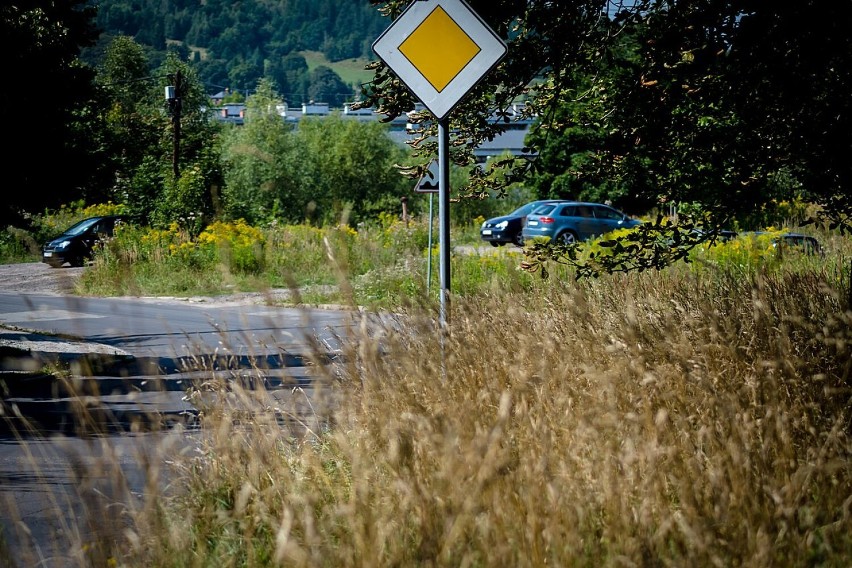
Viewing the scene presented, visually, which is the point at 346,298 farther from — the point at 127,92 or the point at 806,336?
the point at 127,92

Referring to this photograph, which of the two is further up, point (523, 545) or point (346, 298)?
point (346, 298)

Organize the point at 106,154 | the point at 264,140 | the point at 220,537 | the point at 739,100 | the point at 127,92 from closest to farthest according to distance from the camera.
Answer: the point at 220,537 → the point at 739,100 → the point at 106,154 → the point at 264,140 → the point at 127,92

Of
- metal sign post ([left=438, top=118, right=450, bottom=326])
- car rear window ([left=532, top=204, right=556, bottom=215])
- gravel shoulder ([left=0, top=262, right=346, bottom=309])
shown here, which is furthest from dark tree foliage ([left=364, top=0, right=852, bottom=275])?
car rear window ([left=532, top=204, right=556, bottom=215])

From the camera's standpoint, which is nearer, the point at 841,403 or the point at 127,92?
the point at 841,403

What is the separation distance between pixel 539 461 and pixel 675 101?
3740 mm

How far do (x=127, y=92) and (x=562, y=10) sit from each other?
69.2m

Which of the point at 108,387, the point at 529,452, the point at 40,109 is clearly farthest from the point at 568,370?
the point at 40,109

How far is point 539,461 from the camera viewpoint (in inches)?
109

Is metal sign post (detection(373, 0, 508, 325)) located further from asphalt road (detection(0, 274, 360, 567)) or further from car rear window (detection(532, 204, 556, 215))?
car rear window (detection(532, 204, 556, 215))

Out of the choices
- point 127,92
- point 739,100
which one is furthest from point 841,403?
point 127,92

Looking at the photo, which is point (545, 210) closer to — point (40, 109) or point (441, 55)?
point (40, 109)

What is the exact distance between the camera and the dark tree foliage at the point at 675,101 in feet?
17.4

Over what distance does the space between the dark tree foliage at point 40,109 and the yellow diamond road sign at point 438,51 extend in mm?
6258

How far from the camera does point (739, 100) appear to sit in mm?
5699
